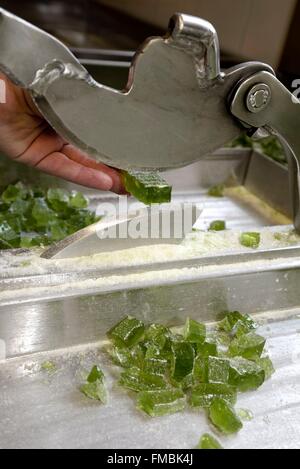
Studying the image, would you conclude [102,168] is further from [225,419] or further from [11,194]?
[225,419]

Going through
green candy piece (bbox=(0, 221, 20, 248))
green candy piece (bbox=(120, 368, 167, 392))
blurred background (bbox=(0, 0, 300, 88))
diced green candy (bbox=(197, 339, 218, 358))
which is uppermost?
blurred background (bbox=(0, 0, 300, 88))

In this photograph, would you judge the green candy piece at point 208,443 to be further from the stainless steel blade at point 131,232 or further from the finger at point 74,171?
the finger at point 74,171

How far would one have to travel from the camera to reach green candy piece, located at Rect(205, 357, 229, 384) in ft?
2.79

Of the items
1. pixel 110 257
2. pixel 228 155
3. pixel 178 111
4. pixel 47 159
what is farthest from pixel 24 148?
pixel 228 155

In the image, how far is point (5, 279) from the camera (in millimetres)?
851

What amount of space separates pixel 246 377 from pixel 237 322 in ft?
0.51

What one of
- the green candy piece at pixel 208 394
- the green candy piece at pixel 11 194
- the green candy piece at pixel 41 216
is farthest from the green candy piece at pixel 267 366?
the green candy piece at pixel 11 194

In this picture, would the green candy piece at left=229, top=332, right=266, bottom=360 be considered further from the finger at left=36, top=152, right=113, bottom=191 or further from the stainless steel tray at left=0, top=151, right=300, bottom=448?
the finger at left=36, top=152, right=113, bottom=191

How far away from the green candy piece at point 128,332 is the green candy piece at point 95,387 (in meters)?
0.09

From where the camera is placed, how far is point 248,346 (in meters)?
0.93

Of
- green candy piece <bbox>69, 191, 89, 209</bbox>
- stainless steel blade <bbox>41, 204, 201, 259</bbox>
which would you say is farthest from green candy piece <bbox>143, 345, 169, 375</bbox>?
green candy piece <bbox>69, 191, 89, 209</bbox>

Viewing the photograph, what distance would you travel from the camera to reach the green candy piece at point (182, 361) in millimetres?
843

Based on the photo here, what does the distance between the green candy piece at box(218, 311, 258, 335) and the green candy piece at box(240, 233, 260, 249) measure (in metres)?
0.16
